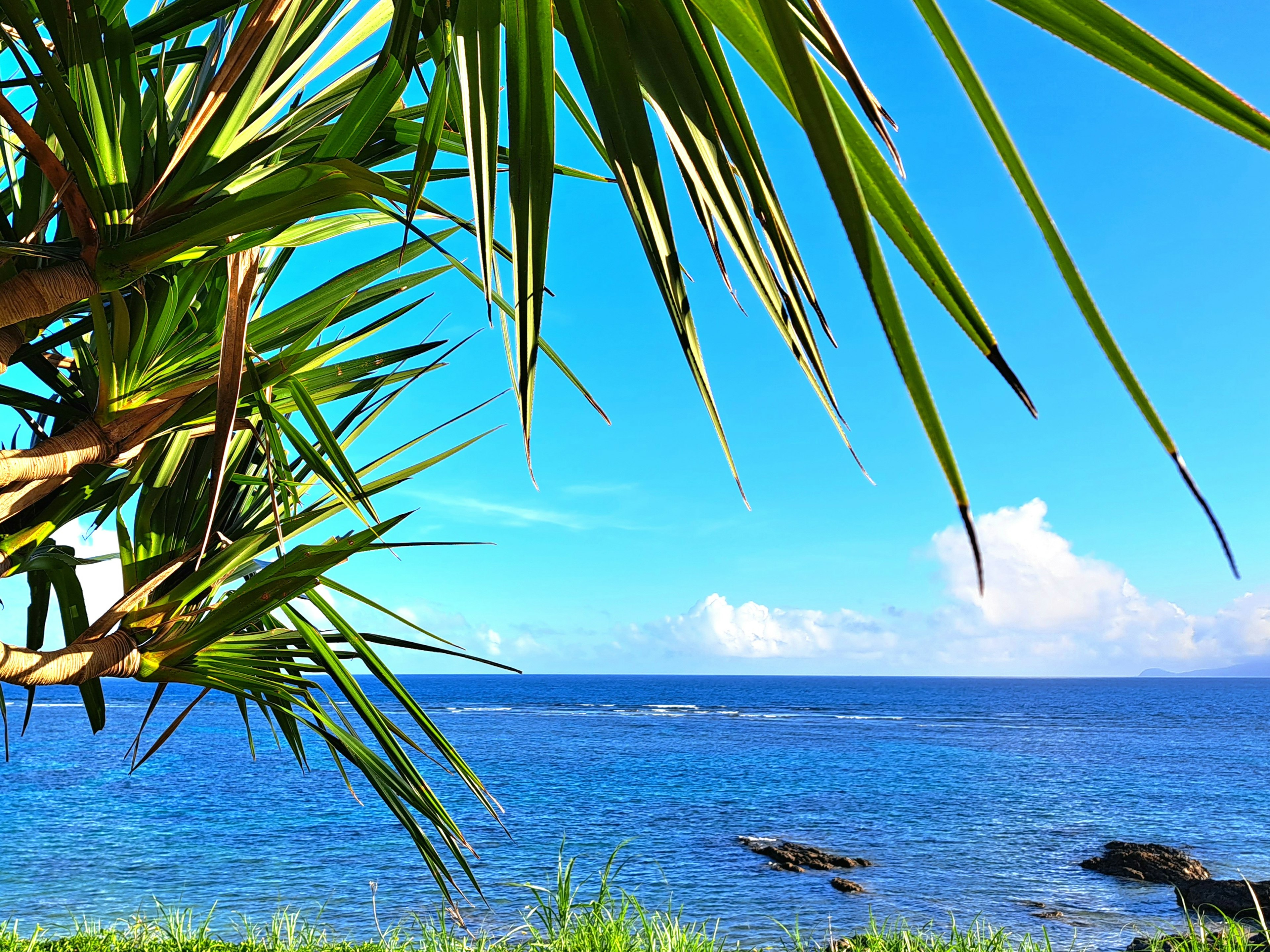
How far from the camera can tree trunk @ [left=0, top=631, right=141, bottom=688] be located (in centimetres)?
111

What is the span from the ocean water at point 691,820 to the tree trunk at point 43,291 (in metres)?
1.56

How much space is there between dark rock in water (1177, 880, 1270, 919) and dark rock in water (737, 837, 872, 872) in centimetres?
516

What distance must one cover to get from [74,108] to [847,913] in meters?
13.7

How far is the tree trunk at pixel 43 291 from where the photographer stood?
88 centimetres

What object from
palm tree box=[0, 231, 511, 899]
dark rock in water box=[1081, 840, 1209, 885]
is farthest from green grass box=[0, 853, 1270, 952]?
dark rock in water box=[1081, 840, 1209, 885]

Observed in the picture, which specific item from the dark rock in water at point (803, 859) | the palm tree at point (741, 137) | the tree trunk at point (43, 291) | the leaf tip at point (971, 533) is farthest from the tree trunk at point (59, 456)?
the dark rock in water at point (803, 859)

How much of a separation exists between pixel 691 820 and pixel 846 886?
6720 mm

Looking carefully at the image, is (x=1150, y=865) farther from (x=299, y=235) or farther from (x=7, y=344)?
(x=7, y=344)

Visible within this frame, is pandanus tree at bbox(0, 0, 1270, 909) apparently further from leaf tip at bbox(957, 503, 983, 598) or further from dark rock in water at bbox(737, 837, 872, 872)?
dark rock in water at bbox(737, 837, 872, 872)

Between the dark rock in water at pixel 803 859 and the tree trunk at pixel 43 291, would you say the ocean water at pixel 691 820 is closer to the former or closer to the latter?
the dark rock in water at pixel 803 859

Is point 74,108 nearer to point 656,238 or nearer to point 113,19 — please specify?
point 113,19

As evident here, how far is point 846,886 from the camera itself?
1319 cm

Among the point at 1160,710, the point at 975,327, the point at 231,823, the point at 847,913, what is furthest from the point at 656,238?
the point at 1160,710

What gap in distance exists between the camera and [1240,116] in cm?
33
